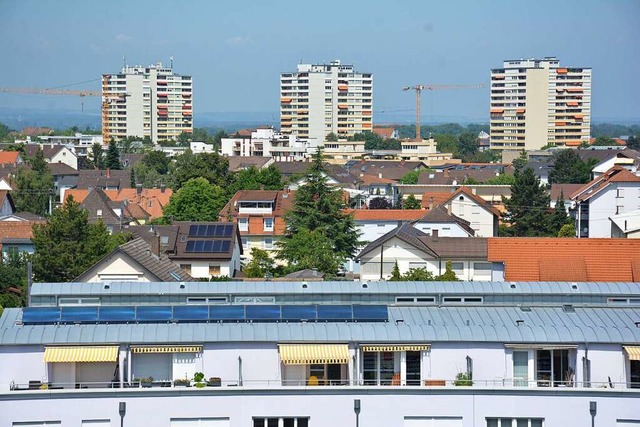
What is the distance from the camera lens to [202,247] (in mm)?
25781

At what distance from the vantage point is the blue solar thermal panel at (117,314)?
40.8ft

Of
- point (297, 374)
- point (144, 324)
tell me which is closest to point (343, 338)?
point (297, 374)

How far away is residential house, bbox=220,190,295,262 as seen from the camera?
33969 mm

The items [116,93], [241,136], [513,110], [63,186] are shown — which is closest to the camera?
[63,186]

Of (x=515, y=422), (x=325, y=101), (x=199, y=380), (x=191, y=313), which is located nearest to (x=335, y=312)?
(x=191, y=313)

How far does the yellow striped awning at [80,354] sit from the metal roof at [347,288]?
1.71 metres

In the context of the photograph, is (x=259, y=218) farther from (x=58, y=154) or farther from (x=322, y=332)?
(x=58, y=154)

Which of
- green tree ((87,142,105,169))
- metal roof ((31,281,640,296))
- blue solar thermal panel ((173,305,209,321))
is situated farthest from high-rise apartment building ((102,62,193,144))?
blue solar thermal panel ((173,305,209,321))

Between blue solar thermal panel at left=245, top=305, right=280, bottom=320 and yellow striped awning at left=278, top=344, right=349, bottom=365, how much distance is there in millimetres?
639

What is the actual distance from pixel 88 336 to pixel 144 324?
592mm

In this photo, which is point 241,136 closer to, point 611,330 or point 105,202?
point 105,202

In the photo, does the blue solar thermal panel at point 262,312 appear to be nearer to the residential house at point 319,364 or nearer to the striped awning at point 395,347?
the residential house at point 319,364

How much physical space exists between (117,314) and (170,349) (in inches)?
36.5

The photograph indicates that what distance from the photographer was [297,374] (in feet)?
39.4
